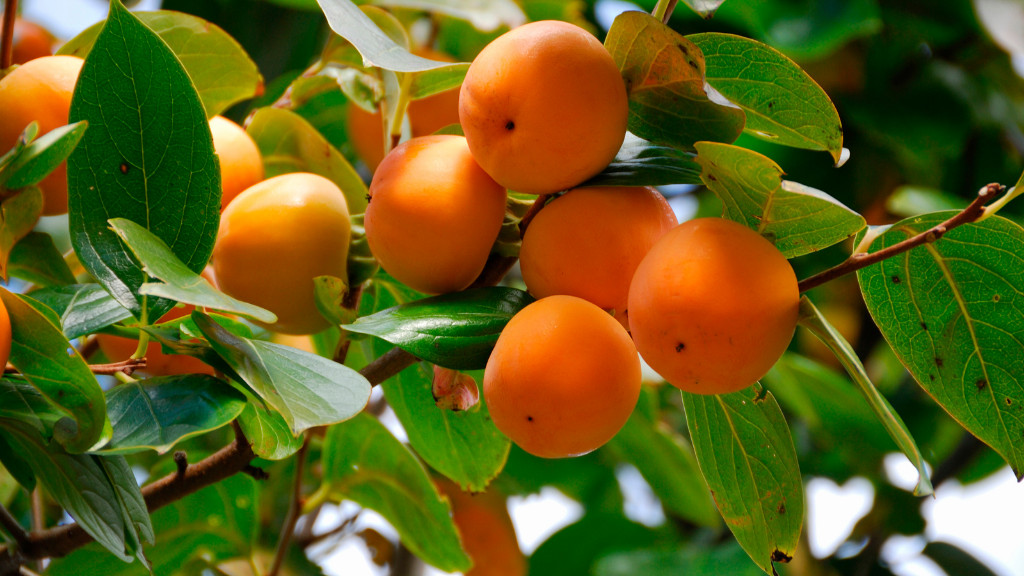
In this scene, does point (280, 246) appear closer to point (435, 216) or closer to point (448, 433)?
point (435, 216)

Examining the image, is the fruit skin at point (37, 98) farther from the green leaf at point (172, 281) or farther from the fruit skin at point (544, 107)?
the fruit skin at point (544, 107)

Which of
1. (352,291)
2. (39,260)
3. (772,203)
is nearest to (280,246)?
(352,291)

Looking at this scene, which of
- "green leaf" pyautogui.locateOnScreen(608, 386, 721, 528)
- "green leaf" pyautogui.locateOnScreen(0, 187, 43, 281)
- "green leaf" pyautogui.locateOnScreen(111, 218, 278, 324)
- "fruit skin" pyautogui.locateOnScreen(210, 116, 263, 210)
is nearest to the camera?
"green leaf" pyautogui.locateOnScreen(111, 218, 278, 324)

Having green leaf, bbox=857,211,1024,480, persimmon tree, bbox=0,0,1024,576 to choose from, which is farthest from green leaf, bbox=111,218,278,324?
green leaf, bbox=857,211,1024,480

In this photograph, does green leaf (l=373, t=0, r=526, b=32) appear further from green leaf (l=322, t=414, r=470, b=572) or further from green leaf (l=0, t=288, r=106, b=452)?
green leaf (l=0, t=288, r=106, b=452)

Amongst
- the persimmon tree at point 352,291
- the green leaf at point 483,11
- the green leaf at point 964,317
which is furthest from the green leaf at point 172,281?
the green leaf at point 483,11

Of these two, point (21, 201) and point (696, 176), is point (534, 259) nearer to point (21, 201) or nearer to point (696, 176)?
point (696, 176)
